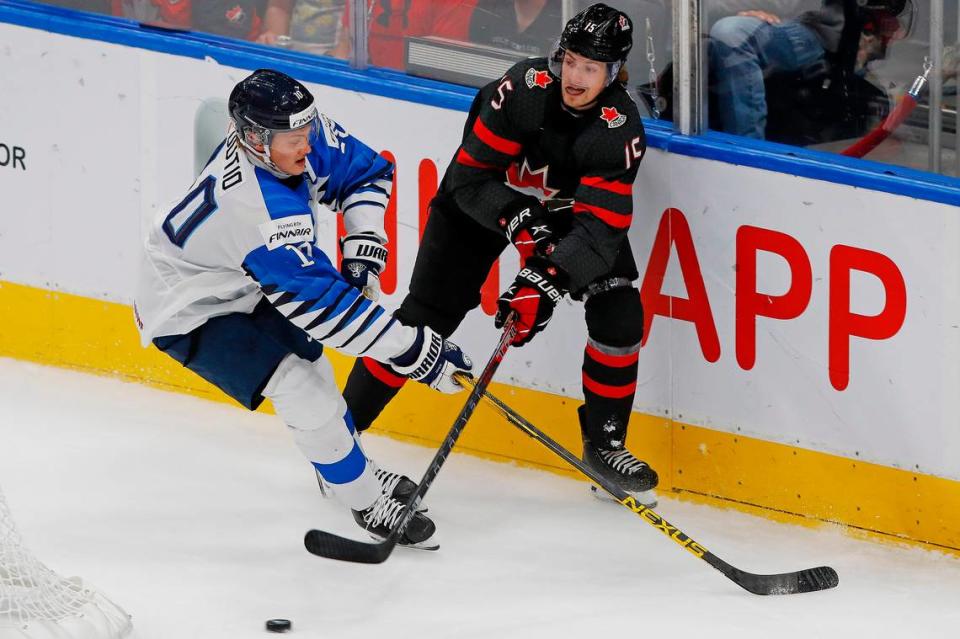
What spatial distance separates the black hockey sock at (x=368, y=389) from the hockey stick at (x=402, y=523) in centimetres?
40

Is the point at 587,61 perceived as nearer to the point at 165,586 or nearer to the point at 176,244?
the point at 176,244

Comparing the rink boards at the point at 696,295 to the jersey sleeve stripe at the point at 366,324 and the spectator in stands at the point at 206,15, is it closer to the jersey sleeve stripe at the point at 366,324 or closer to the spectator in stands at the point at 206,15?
the spectator in stands at the point at 206,15

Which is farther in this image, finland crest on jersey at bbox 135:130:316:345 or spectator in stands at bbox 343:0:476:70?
spectator in stands at bbox 343:0:476:70

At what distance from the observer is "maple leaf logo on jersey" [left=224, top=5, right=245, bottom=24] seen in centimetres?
470

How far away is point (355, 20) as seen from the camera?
4.53 meters

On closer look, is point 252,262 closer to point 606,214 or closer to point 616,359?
A: point 606,214

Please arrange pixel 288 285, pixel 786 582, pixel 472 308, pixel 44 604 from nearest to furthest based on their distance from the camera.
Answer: pixel 44 604, pixel 288 285, pixel 786 582, pixel 472 308

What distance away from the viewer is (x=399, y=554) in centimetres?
391

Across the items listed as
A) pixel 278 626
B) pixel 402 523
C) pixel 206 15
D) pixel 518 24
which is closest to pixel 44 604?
pixel 278 626

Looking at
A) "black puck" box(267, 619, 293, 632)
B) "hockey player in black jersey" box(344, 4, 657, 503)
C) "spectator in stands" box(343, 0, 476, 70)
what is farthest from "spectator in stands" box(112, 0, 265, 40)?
"black puck" box(267, 619, 293, 632)

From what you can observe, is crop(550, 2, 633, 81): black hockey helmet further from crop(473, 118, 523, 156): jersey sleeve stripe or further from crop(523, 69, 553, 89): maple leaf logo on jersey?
crop(473, 118, 523, 156): jersey sleeve stripe

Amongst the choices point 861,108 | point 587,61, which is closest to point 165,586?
point 587,61

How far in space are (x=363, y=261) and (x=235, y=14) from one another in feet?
3.85

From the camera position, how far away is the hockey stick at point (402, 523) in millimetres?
3803
